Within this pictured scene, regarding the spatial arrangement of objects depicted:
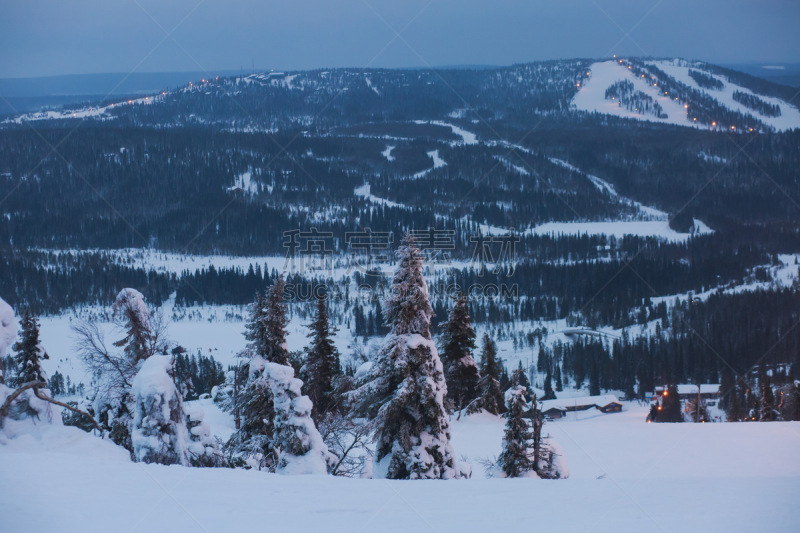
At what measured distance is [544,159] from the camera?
18050cm

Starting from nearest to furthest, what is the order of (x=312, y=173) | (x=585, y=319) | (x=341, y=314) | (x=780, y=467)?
(x=780, y=467) → (x=585, y=319) → (x=341, y=314) → (x=312, y=173)

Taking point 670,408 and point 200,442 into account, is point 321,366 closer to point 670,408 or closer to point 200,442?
point 200,442

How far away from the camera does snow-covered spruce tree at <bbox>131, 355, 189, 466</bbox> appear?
11.0m

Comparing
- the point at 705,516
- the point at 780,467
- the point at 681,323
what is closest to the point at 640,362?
the point at 681,323

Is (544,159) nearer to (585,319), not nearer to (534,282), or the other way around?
(534,282)

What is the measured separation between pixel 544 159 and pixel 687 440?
6634 inches

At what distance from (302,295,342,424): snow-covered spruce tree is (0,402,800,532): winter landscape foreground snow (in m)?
13.3

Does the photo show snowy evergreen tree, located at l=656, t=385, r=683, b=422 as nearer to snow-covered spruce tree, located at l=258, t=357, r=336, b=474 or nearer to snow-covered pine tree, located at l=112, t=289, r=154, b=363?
snow-covered spruce tree, located at l=258, t=357, r=336, b=474

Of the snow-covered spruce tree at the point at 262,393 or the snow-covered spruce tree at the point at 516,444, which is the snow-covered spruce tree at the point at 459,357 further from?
the snow-covered spruce tree at the point at 516,444

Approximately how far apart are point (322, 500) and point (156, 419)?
4.18m

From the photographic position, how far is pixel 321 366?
77.5 ft

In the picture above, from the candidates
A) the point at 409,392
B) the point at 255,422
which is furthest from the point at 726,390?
the point at 409,392

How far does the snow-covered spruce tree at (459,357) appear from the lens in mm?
26531

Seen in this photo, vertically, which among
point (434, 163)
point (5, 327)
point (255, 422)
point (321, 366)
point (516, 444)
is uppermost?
point (434, 163)
